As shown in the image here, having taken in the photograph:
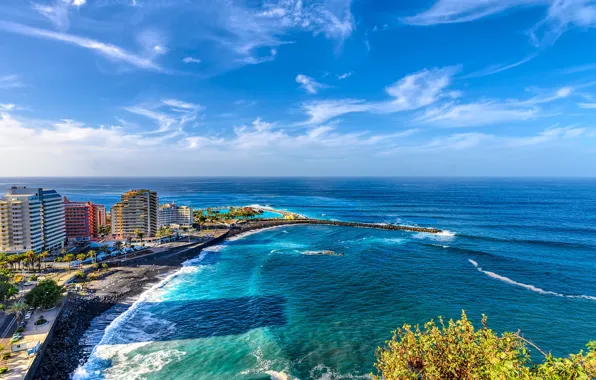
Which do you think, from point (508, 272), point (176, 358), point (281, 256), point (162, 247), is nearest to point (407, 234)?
point (508, 272)

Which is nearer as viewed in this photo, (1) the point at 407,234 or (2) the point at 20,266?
(2) the point at 20,266

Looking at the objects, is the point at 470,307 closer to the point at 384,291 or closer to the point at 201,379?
the point at 384,291

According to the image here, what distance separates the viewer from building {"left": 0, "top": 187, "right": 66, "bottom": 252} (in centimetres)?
7300

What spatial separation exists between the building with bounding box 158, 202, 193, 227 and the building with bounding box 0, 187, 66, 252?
131 feet

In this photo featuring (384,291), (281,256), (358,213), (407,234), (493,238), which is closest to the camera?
(384,291)

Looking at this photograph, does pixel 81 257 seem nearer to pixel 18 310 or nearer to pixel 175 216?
pixel 18 310

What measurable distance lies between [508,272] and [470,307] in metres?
24.0

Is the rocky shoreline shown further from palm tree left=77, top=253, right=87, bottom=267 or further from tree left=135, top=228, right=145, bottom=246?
tree left=135, top=228, right=145, bottom=246

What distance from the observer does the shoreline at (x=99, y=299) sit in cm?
3522

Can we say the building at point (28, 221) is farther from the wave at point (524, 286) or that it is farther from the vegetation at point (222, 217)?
the wave at point (524, 286)

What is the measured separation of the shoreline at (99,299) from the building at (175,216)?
26163mm

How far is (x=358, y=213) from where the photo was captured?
15712 centimetres

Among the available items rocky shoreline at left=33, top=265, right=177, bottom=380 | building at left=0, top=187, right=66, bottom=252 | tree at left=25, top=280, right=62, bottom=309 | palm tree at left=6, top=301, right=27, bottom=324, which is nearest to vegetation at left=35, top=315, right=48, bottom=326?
rocky shoreline at left=33, top=265, right=177, bottom=380

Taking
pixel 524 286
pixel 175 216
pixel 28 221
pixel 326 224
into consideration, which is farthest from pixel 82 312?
pixel 326 224
